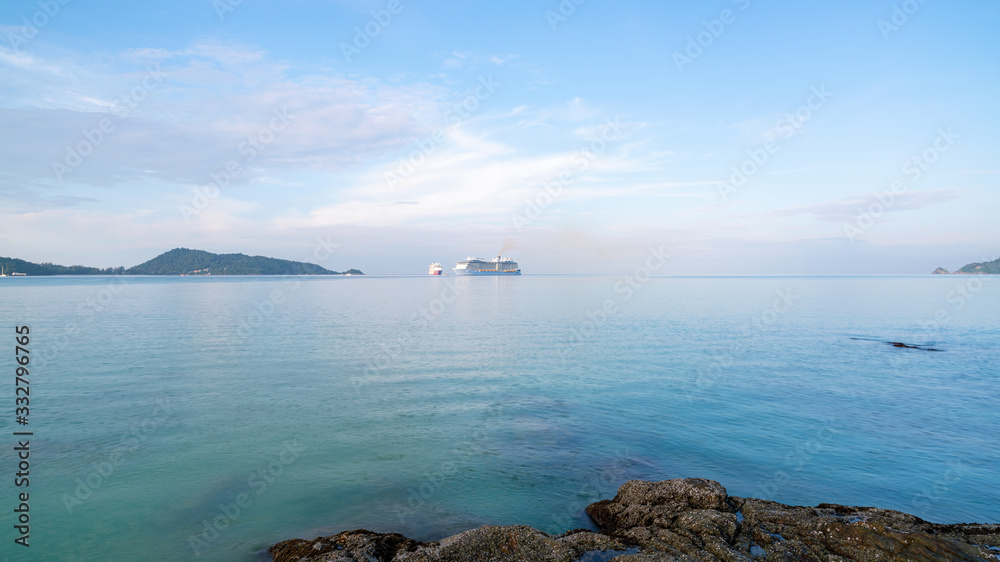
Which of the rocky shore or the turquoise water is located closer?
the rocky shore

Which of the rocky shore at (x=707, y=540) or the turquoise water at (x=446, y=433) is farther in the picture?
the turquoise water at (x=446, y=433)

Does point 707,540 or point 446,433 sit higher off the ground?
point 707,540

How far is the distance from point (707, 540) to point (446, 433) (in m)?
8.71

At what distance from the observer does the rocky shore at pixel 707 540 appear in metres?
6.92

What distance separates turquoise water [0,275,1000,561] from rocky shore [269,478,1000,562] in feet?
4.71

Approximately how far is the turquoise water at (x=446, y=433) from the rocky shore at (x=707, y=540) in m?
1.44

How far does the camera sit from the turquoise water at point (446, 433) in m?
9.69

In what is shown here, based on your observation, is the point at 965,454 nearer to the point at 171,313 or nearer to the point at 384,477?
the point at 384,477

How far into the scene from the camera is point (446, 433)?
1457cm

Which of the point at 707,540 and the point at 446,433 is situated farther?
the point at 446,433

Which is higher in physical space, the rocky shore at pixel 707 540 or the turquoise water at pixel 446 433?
the rocky shore at pixel 707 540

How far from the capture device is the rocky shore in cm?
692

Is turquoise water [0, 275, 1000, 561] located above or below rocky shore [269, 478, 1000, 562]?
below

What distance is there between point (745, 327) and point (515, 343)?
22.0 metres
